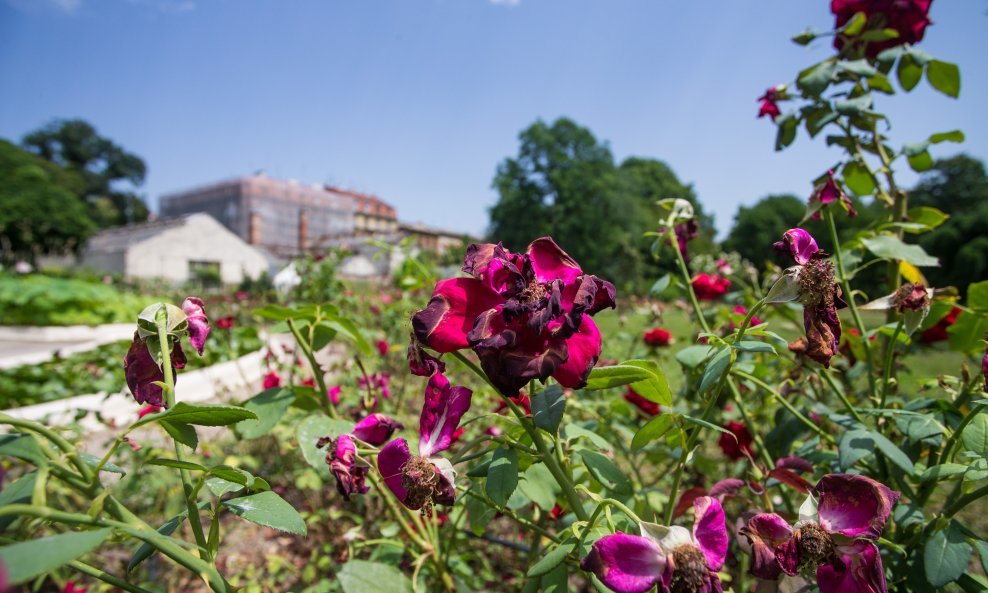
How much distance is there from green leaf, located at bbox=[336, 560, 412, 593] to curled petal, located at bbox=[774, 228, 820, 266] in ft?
2.02

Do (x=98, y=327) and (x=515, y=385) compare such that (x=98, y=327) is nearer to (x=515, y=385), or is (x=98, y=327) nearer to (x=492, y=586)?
(x=492, y=586)

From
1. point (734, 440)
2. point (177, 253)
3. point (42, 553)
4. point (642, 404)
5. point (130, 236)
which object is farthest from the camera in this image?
point (130, 236)

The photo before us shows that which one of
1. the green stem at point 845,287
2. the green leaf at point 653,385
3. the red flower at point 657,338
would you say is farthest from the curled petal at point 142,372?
the red flower at point 657,338

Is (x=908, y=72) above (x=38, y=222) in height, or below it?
above

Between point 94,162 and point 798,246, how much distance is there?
6226cm

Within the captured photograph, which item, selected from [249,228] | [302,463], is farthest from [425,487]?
[249,228]

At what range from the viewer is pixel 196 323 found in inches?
21.4

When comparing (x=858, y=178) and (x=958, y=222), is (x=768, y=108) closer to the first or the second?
(x=858, y=178)

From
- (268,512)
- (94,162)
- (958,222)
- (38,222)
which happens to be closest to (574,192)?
(958,222)

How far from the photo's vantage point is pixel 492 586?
1.36 meters

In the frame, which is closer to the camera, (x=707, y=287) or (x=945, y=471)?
(x=945, y=471)

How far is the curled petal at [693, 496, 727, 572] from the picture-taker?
0.40 metres

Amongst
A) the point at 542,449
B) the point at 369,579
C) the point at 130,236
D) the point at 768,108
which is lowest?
the point at 130,236

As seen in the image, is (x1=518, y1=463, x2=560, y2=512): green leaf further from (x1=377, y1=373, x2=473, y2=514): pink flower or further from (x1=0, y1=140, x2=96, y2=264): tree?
(x1=0, y1=140, x2=96, y2=264): tree
